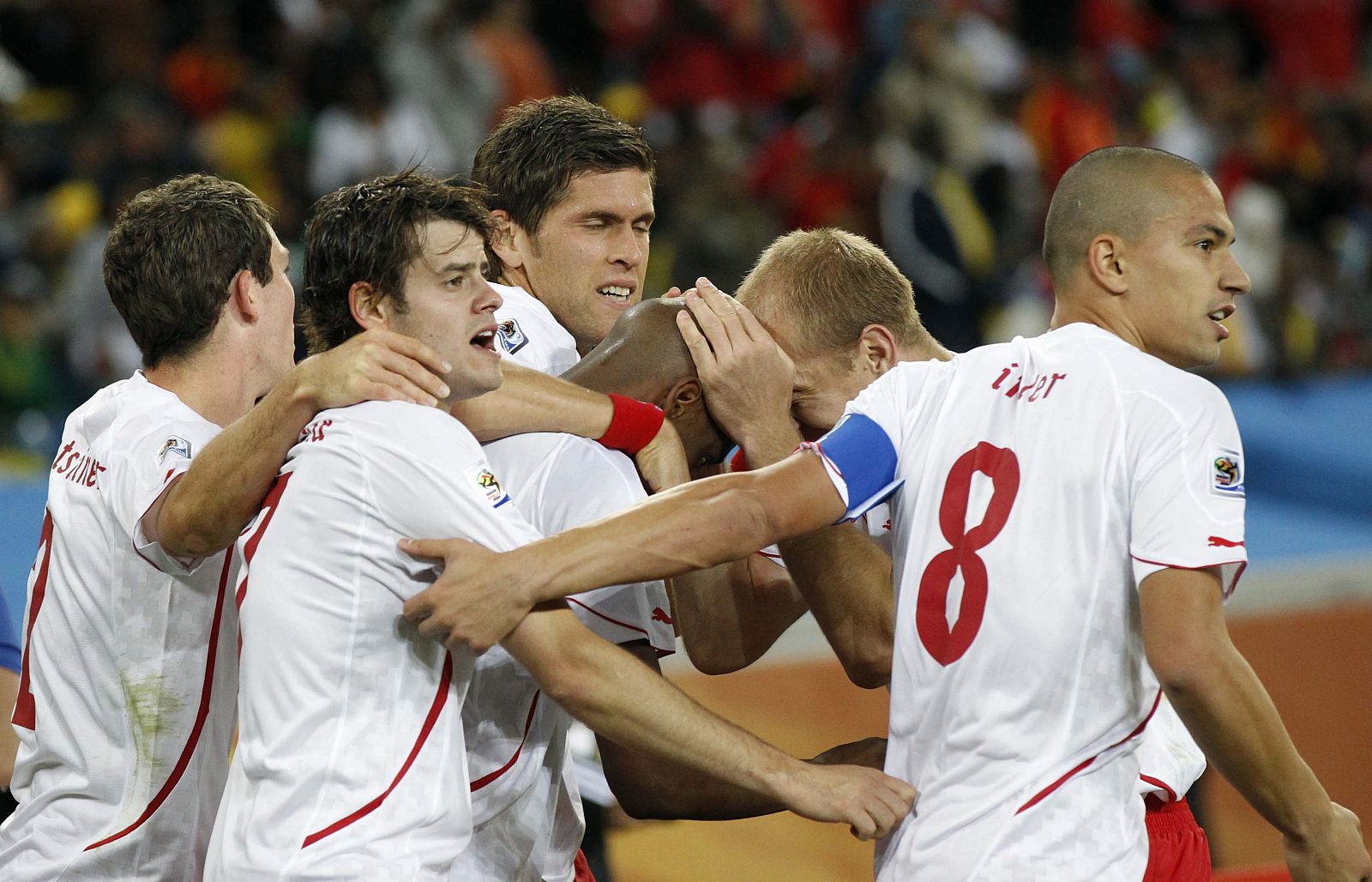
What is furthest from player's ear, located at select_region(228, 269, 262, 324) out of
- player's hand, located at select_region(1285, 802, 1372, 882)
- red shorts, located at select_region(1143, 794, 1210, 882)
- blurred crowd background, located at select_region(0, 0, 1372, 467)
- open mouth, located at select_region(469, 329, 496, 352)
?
blurred crowd background, located at select_region(0, 0, 1372, 467)

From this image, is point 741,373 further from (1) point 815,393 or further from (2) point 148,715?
(2) point 148,715

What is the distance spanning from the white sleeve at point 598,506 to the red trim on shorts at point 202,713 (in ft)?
2.31

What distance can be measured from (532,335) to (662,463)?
72 centimetres

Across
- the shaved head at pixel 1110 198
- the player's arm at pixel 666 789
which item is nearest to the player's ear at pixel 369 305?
the player's arm at pixel 666 789

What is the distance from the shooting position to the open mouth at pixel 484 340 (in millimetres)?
3225

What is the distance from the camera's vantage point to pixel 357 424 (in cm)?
295

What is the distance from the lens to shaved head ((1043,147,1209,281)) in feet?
10.6

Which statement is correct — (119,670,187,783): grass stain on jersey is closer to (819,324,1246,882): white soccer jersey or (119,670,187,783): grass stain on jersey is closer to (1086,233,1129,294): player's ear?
(819,324,1246,882): white soccer jersey

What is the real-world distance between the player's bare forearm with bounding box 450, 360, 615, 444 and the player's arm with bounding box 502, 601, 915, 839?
62 cm

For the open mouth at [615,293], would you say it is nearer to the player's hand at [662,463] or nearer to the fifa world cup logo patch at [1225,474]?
the player's hand at [662,463]

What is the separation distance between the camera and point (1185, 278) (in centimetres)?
320

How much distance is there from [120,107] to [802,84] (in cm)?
605

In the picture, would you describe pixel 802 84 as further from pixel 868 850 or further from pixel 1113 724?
pixel 1113 724

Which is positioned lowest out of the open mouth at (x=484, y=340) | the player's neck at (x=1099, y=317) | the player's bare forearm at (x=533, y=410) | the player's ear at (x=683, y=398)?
the player's ear at (x=683, y=398)
